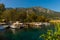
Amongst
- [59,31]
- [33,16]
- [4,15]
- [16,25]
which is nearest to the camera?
[59,31]

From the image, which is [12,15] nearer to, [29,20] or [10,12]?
[10,12]

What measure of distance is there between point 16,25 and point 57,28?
195ft

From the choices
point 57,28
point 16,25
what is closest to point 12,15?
point 16,25

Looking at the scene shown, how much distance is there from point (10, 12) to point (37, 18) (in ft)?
47.8

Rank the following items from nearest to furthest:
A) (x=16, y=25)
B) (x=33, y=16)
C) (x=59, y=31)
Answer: (x=59, y=31)
(x=16, y=25)
(x=33, y=16)

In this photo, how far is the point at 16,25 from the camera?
66312 mm

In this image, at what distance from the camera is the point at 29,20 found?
299 feet

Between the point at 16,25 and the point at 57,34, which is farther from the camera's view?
the point at 16,25

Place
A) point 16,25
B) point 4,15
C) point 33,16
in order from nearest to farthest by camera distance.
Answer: point 16,25
point 4,15
point 33,16

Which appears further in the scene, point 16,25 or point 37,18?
point 37,18

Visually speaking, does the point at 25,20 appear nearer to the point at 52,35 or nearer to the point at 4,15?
the point at 4,15

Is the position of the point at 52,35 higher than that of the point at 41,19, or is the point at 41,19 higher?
the point at 52,35

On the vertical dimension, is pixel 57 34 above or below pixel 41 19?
above

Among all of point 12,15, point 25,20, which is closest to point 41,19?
point 25,20
